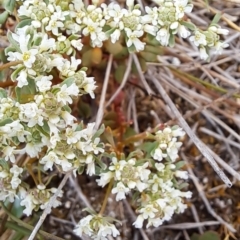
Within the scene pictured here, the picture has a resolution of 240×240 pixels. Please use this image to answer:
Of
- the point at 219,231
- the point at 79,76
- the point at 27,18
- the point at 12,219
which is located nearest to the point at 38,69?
the point at 79,76

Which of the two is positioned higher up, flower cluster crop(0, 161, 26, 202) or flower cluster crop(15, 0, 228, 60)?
flower cluster crop(15, 0, 228, 60)

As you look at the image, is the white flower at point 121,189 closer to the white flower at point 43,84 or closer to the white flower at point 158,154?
the white flower at point 158,154

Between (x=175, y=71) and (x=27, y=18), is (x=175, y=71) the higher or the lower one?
the lower one

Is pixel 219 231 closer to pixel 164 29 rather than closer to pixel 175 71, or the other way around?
pixel 175 71

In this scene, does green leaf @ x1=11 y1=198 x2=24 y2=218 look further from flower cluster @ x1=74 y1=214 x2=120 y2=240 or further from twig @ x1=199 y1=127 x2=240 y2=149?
twig @ x1=199 y1=127 x2=240 y2=149

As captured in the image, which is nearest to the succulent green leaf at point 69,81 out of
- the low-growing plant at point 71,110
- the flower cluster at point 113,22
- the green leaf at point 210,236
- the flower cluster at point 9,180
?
the low-growing plant at point 71,110

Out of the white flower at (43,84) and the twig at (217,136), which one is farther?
the twig at (217,136)

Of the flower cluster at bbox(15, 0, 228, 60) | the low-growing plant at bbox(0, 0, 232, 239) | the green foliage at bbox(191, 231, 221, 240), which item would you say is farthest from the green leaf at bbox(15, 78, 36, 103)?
the green foliage at bbox(191, 231, 221, 240)
